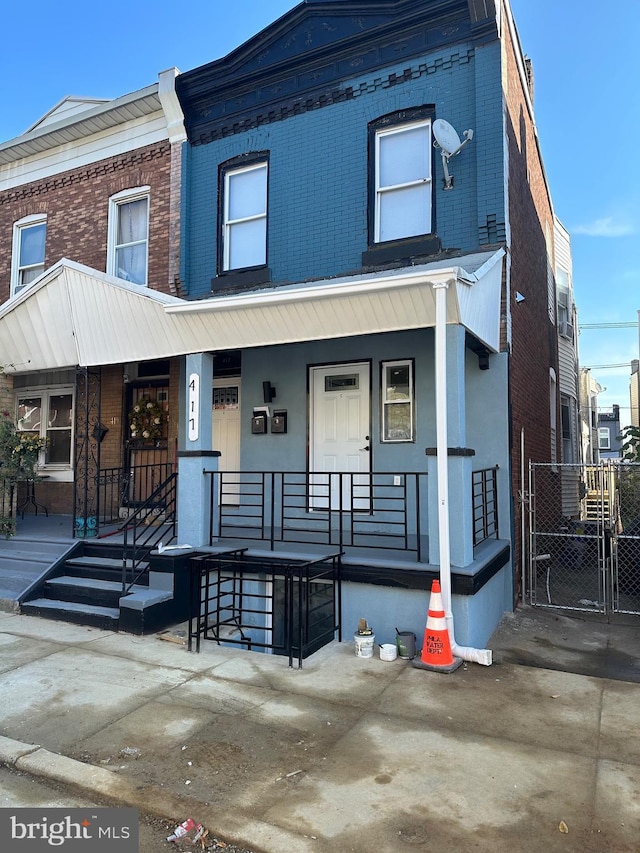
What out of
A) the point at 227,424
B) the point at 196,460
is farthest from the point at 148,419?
the point at 196,460

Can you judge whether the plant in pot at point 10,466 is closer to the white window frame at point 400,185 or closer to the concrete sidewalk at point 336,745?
the concrete sidewalk at point 336,745

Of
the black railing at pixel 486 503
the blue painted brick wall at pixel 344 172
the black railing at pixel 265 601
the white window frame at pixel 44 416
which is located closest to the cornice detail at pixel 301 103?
the blue painted brick wall at pixel 344 172

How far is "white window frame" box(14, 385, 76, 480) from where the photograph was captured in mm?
11070

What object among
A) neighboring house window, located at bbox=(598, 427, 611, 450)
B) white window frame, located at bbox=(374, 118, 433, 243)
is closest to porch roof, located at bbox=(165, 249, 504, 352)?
white window frame, located at bbox=(374, 118, 433, 243)

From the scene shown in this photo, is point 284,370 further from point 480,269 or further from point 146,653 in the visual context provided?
point 146,653

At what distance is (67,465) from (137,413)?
208cm

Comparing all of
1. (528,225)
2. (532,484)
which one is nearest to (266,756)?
(532,484)

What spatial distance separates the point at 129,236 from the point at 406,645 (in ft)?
27.4

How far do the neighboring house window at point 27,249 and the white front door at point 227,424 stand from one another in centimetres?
466

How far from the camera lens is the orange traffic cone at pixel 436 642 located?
548 cm

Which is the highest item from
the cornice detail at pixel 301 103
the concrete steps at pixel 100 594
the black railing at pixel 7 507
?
the cornice detail at pixel 301 103

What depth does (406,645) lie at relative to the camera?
571 centimetres

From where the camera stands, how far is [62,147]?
11195mm

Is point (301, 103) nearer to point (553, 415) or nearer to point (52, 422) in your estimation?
point (52, 422)
